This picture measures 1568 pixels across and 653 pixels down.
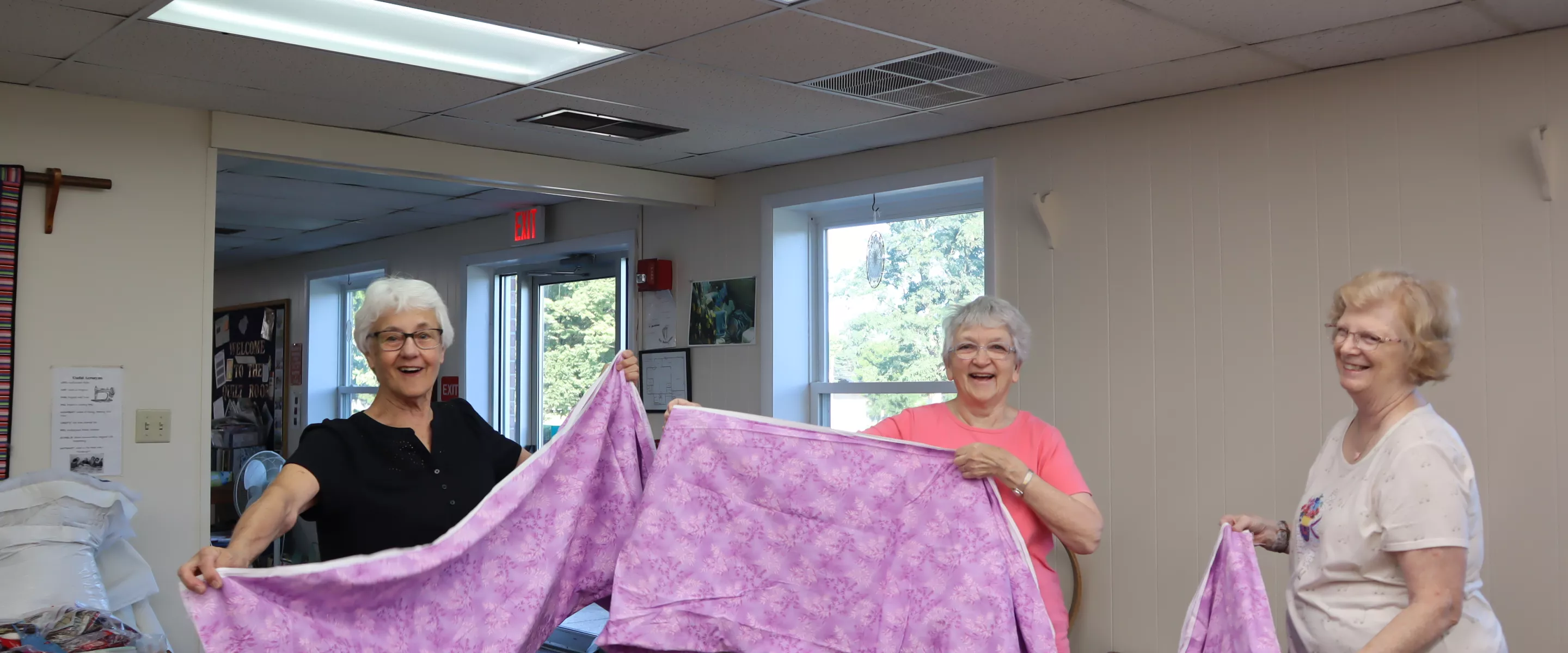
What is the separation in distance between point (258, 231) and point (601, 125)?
13.8 ft

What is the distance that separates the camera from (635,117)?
4.27 meters

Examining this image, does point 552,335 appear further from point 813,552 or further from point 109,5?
point 813,552

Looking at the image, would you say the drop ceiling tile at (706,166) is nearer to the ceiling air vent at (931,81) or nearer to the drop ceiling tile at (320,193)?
the ceiling air vent at (931,81)

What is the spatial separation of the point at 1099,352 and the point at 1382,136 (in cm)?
112

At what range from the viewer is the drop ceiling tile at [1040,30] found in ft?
9.92

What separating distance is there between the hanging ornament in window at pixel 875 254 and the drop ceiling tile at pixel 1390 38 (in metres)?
1.98

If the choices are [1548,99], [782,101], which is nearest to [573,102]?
[782,101]

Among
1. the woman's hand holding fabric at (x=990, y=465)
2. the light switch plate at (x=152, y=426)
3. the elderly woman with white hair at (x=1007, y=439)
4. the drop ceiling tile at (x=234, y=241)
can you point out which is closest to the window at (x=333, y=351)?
the drop ceiling tile at (x=234, y=241)

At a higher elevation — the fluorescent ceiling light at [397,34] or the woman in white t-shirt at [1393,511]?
the fluorescent ceiling light at [397,34]

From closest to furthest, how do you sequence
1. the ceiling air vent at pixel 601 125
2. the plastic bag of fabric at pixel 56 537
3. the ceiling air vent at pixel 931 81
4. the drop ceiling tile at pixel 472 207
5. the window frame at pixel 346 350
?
the plastic bag of fabric at pixel 56 537 < the ceiling air vent at pixel 931 81 < the ceiling air vent at pixel 601 125 < the drop ceiling tile at pixel 472 207 < the window frame at pixel 346 350

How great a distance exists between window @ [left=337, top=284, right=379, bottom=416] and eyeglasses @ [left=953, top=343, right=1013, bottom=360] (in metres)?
6.53

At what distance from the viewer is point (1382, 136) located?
3494 mm

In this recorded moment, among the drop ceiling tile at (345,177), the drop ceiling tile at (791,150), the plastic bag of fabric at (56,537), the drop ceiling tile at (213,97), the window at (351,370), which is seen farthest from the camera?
the window at (351,370)

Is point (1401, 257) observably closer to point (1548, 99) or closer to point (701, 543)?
point (1548, 99)
